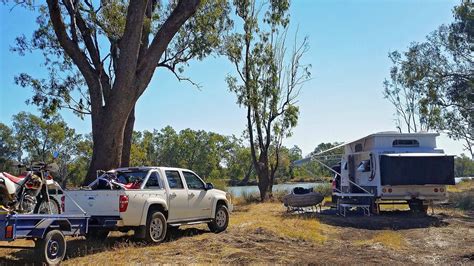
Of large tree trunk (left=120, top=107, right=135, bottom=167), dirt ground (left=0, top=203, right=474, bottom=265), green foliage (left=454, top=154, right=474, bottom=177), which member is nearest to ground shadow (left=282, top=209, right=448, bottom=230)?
dirt ground (left=0, top=203, right=474, bottom=265)

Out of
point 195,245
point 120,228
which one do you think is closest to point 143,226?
point 120,228

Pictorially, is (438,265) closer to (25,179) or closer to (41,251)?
(41,251)

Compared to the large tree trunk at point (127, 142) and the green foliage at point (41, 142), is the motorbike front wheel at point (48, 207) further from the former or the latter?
the green foliage at point (41, 142)

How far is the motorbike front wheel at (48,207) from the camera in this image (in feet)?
32.9

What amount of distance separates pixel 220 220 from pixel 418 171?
7.79 metres

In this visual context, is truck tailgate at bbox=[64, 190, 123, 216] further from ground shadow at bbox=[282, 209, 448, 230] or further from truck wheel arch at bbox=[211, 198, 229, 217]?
ground shadow at bbox=[282, 209, 448, 230]

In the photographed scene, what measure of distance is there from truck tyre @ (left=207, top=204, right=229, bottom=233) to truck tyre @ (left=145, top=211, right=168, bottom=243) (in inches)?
91.0

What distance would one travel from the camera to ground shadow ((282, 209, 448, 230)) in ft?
52.3

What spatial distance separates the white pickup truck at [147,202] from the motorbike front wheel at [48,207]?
1.04 feet

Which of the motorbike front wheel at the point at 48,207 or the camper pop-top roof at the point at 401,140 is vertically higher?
the camper pop-top roof at the point at 401,140

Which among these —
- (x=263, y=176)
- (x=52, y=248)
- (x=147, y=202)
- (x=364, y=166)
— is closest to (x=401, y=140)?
(x=364, y=166)

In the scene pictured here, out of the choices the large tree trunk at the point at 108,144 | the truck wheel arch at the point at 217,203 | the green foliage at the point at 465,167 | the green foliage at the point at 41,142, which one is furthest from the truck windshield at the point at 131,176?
the green foliage at the point at 465,167

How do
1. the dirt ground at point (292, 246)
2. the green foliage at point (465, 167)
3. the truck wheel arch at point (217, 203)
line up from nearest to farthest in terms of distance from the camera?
the dirt ground at point (292, 246), the truck wheel arch at point (217, 203), the green foliage at point (465, 167)

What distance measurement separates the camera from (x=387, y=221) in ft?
55.8
